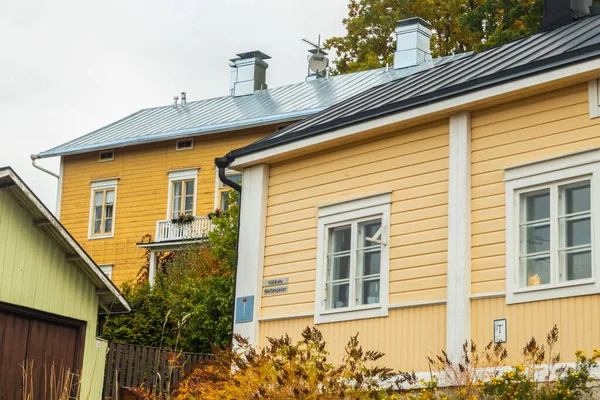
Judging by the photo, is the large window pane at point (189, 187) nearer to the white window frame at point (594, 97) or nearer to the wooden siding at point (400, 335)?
the wooden siding at point (400, 335)

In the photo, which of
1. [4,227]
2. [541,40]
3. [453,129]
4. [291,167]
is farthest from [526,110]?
[4,227]

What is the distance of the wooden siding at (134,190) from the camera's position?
3297cm

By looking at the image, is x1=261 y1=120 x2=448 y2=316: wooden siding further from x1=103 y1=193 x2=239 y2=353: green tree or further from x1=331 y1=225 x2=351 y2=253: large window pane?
x1=103 y1=193 x2=239 y2=353: green tree

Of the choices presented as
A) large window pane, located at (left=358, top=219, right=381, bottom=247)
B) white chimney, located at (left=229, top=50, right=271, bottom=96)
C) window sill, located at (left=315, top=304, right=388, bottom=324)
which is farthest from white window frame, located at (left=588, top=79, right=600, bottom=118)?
white chimney, located at (left=229, top=50, right=271, bottom=96)

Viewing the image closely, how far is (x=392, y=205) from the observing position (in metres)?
13.8

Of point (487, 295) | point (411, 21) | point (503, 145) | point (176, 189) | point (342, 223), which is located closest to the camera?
point (487, 295)

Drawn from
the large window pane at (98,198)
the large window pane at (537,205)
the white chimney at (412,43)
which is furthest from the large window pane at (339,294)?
the large window pane at (98,198)

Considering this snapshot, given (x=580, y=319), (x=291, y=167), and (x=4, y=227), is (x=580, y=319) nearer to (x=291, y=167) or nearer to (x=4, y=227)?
(x=291, y=167)

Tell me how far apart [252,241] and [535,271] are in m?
4.77

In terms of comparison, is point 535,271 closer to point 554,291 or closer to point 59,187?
point 554,291

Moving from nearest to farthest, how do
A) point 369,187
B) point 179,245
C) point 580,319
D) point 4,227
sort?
1. point 580,319
2. point 369,187
3. point 4,227
4. point 179,245

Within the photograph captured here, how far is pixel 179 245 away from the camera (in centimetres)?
3216

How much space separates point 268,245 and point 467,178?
3.61 m

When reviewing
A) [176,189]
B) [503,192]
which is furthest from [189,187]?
[503,192]
